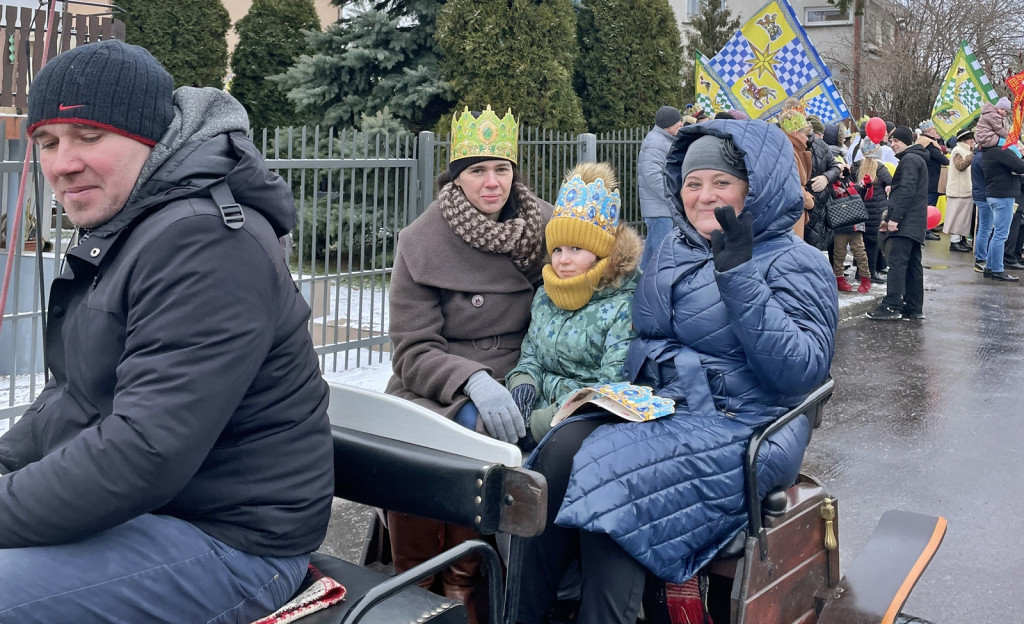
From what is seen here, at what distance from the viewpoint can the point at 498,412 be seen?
3309 mm

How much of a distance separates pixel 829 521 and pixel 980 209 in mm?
13338

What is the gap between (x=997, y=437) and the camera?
642 cm

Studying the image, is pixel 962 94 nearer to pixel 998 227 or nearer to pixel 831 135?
pixel 998 227

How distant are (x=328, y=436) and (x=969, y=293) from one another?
12453 millimetres

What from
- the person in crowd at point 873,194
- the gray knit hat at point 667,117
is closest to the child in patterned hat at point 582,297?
the gray knit hat at point 667,117

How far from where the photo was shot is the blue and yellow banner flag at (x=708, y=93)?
11227mm

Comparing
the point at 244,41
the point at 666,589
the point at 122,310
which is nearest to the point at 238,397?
the point at 122,310

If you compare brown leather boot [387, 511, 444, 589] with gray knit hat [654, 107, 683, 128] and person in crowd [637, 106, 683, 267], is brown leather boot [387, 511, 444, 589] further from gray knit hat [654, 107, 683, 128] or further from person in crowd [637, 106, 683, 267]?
gray knit hat [654, 107, 683, 128]

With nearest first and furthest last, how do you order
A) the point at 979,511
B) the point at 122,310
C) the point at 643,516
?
the point at 122,310, the point at 643,516, the point at 979,511

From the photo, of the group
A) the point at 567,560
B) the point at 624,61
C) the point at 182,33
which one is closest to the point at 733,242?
the point at 567,560

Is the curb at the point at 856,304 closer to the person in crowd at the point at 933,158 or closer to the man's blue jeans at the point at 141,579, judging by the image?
the person in crowd at the point at 933,158

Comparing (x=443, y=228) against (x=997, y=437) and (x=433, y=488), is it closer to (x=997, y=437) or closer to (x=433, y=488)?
(x=433, y=488)

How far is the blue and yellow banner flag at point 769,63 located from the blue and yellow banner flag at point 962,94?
11015 mm

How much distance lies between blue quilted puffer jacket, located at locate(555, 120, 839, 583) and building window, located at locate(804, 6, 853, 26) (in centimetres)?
4220
